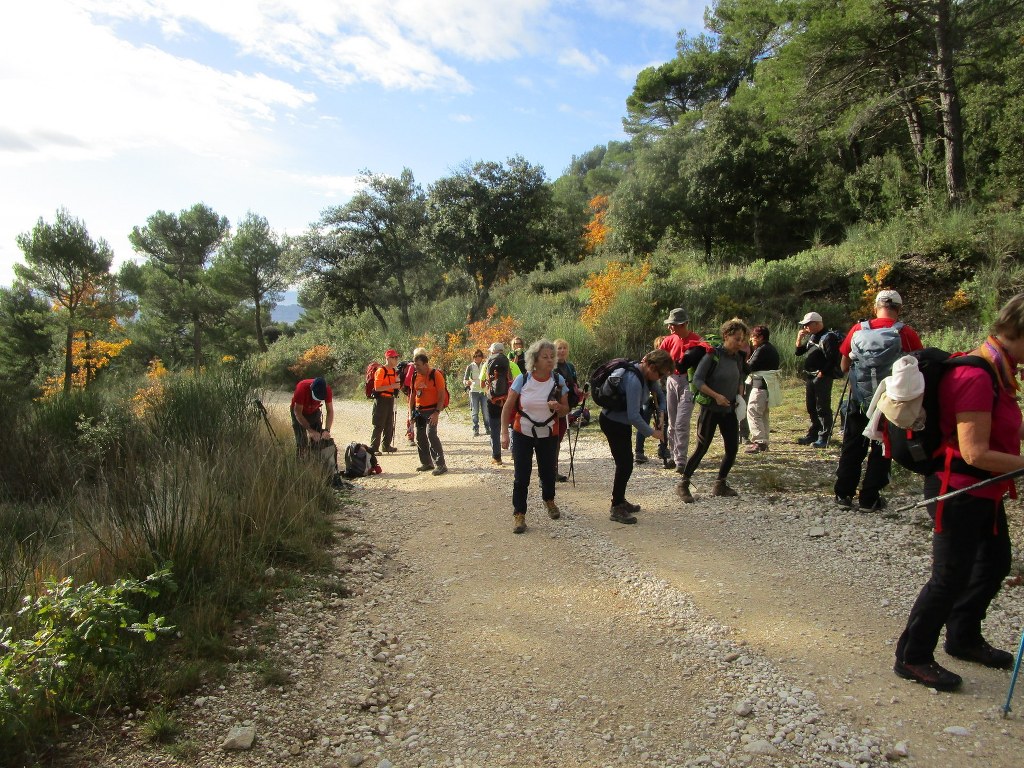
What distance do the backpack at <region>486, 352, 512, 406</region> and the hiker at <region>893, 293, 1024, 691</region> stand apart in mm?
5857

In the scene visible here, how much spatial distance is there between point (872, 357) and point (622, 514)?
2.70m

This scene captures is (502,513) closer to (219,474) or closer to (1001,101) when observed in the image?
(219,474)

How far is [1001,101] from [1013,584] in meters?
21.4

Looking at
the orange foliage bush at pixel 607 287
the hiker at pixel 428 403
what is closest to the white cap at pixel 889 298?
the hiker at pixel 428 403

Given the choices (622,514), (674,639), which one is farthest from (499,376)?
(674,639)

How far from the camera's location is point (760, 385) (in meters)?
8.27

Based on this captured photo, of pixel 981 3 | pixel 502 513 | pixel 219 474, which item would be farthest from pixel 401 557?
pixel 981 3

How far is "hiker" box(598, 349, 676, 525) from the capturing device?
5.46 metres

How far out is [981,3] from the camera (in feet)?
52.0

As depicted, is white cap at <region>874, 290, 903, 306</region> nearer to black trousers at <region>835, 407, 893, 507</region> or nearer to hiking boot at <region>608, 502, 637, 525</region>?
black trousers at <region>835, 407, 893, 507</region>

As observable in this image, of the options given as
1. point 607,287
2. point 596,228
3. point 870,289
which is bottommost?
point 870,289

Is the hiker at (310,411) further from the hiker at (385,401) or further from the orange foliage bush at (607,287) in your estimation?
the orange foliage bush at (607,287)

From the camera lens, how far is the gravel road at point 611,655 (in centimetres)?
279

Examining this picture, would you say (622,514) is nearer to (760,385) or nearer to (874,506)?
(874,506)
